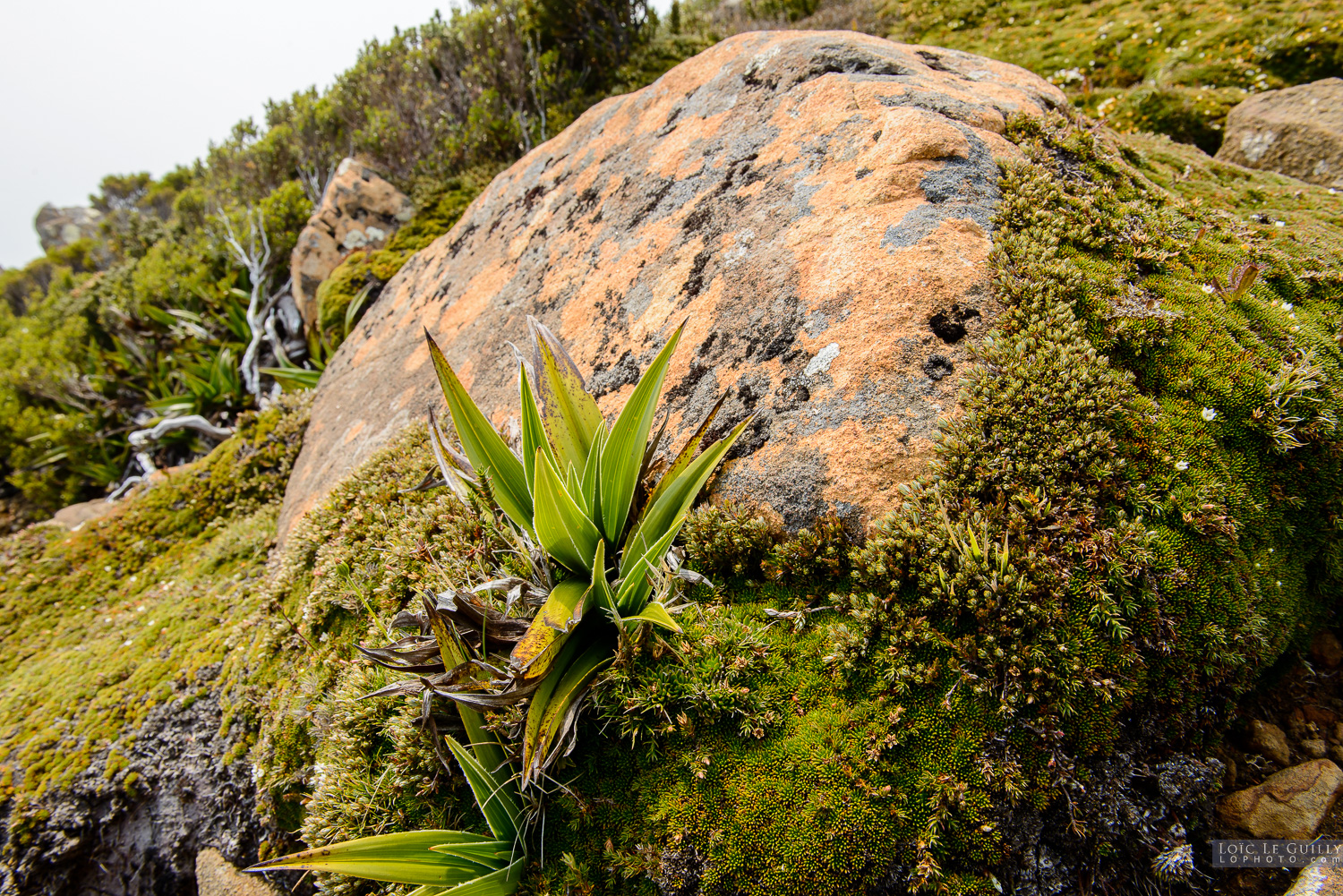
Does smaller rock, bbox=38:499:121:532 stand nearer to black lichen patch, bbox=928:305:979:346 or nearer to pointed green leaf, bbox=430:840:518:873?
pointed green leaf, bbox=430:840:518:873

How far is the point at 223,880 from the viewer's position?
400 cm

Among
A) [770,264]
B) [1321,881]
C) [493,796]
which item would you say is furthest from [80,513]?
[1321,881]

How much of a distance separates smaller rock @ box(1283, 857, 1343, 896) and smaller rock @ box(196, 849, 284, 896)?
5.29m

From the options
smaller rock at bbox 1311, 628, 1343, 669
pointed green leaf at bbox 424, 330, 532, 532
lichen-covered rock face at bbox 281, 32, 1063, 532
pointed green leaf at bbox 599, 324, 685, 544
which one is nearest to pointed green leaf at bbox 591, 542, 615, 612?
pointed green leaf at bbox 599, 324, 685, 544

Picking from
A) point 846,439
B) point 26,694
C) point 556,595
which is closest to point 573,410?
point 556,595

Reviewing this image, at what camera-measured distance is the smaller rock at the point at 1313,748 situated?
2852 millimetres

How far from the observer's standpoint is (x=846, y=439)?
3.18 metres

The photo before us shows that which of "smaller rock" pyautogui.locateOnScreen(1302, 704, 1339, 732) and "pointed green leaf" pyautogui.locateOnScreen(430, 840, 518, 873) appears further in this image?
"smaller rock" pyautogui.locateOnScreen(1302, 704, 1339, 732)

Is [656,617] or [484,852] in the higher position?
[656,617]

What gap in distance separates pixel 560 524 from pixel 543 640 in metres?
0.56

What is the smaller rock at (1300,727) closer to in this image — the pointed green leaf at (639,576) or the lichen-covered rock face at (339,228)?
the pointed green leaf at (639,576)

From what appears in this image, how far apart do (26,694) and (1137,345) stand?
8.96 meters

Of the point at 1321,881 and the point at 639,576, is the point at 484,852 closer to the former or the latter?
the point at 639,576

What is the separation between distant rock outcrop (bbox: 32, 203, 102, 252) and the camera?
3412 centimetres
